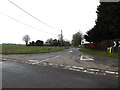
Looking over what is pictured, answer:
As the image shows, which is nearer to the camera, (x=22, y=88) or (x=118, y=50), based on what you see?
(x=22, y=88)

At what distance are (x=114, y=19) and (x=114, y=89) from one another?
13.2 meters

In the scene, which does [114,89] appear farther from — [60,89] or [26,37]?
[26,37]

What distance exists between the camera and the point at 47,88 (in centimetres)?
Result: 243

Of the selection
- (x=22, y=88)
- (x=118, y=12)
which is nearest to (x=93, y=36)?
(x=118, y=12)

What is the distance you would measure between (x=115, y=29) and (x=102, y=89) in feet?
43.3

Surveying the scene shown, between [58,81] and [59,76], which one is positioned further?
[59,76]

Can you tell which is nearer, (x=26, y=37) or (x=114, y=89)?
(x=114, y=89)

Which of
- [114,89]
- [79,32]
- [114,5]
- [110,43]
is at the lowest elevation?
[114,89]

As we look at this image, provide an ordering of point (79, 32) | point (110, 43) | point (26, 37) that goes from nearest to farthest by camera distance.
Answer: point (110, 43), point (79, 32), point (26, 37)

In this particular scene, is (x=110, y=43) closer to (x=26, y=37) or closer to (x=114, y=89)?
(x=114, y=89)

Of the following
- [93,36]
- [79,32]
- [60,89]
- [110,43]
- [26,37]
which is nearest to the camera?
[60,89]

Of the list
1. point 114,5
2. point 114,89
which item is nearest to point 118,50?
point 114,5

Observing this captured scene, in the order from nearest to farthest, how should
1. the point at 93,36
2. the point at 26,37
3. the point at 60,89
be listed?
the point at 60,89 → the point at 93,36 → the point at 26,37

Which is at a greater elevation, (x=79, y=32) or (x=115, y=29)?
(x=79, y=32)
